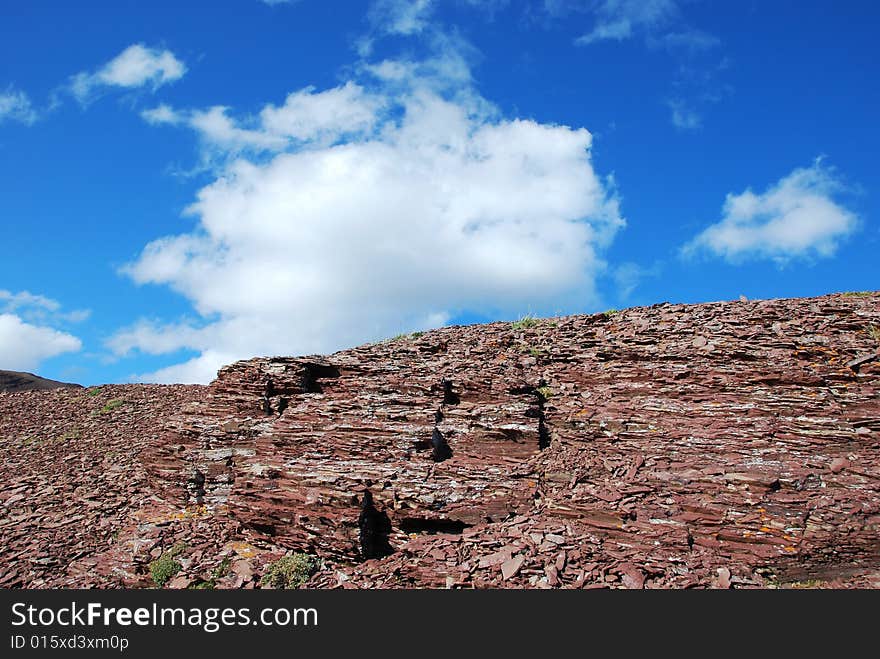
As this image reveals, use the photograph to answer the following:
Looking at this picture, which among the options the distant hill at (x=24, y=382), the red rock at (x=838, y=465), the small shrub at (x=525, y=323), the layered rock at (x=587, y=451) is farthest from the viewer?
the distant hill at (x=24, y=382)

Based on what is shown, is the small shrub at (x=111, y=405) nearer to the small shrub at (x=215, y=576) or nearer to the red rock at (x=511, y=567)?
the small shrub at (x=215, y=576)

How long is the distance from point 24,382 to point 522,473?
51898 millimetres

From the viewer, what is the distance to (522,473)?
13031 mm

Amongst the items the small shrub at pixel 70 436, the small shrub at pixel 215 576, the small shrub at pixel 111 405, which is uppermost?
the small shrub at pixel 111 405

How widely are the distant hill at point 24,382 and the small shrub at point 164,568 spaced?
4036 centimetres

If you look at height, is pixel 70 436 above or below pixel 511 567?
above

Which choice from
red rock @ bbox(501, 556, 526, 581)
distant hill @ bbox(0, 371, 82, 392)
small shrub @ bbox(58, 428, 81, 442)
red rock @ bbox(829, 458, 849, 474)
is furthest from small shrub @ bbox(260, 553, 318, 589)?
distant hill @ bbox(0, 371, 82, 392)

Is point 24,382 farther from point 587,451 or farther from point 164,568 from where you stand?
point 587,451

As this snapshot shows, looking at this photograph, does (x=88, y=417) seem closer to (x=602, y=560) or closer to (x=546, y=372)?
(x=546, y=372)

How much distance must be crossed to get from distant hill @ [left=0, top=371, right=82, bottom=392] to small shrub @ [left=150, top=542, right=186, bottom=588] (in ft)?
132

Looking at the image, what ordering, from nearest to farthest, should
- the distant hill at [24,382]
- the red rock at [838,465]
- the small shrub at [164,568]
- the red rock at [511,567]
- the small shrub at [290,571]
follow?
the red rock at [511,567]
the red rock at [838,465]
the small shrub at [290,571]
the small shrub at [164,568]
the distant hill at [24,382]

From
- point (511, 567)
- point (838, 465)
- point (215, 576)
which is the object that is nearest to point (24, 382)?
point (215, 576)

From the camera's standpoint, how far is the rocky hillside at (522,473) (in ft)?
36.6

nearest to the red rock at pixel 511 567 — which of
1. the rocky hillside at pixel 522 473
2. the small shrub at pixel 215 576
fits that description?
the rocky hillside at pixel 522 473
